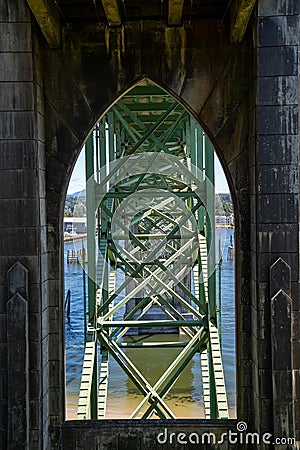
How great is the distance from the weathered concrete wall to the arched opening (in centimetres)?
332

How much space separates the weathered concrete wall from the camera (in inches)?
235

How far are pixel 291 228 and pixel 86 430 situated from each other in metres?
2.94

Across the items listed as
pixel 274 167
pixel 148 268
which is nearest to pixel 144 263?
pixel 274 167

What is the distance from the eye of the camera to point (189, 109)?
6.51m

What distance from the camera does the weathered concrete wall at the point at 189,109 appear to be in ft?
19.6

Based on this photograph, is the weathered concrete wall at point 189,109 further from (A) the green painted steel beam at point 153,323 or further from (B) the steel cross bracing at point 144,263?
(A) the green painted steel beam at point 153,323

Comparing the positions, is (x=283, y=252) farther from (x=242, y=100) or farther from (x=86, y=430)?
(x=86, y=430)

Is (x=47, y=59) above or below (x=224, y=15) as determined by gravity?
below

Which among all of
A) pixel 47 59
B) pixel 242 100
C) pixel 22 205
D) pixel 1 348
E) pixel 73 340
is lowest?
pixel 73 340

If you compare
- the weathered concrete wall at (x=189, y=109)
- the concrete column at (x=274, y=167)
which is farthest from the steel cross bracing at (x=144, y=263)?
the concrete column at (x=274, y=167)

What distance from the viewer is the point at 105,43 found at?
6.50 metres

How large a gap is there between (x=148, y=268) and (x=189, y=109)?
15057 millimetres

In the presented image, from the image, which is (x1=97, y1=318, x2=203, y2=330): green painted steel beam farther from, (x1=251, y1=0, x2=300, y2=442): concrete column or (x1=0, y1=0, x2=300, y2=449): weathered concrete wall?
(x1=251, y1=0, x2=300, y2=442): concrete column

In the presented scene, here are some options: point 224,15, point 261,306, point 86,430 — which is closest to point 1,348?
point 86,430
